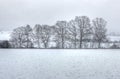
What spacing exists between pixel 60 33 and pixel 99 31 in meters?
12.9

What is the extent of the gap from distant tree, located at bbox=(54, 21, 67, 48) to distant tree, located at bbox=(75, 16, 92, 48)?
493 centimetres

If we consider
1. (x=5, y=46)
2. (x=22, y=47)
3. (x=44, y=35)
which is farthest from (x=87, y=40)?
(x=5, y=46)

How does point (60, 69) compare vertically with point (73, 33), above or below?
below

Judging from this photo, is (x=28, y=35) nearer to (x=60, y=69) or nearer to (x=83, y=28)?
(x=83, y=28)

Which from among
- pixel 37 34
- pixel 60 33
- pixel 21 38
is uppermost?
pixel 60 33

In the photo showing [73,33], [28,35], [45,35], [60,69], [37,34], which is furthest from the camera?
[45,35]

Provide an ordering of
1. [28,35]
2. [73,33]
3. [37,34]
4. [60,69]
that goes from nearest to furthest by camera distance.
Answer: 1. [60,69]
2. [73,33]
3. [28,35]
4. [37,34]

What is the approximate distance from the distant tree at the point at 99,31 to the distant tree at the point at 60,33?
10.0 metres

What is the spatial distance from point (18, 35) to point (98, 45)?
2719cm

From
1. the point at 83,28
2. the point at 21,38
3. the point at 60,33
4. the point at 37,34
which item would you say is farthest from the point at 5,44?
the point at 83,28

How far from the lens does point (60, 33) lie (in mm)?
85000

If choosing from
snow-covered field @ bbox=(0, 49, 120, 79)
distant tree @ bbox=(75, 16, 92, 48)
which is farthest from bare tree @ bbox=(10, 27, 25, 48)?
snow-covered field @ bbox=(0, 49, 120, 79)

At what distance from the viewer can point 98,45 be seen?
8212cm

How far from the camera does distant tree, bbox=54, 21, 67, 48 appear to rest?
3273 inches
